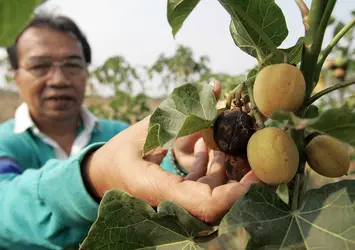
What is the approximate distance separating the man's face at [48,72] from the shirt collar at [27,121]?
2.9 inches

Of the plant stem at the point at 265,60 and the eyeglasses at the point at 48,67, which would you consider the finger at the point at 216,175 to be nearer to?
the plant stem at the point at 265,60

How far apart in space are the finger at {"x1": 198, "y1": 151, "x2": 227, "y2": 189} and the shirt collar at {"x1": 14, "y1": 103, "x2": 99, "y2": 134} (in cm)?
163

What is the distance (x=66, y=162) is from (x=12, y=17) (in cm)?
77

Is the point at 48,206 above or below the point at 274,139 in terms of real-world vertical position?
below

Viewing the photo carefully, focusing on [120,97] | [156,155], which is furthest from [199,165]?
[120,97]

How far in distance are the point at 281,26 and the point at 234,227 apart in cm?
39

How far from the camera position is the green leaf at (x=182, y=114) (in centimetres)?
65

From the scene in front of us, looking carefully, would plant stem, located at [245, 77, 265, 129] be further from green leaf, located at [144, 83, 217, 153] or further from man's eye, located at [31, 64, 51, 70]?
man's eye, located at [31, 64, 51, 70]

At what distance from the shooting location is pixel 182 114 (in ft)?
2.30

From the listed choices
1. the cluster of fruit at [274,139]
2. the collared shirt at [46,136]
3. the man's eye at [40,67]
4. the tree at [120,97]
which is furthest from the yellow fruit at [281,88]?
the tree at [120,97]

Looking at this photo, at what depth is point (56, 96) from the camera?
7.67ft

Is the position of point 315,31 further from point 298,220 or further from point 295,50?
point 298,220

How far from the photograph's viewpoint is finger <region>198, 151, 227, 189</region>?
2.63ft

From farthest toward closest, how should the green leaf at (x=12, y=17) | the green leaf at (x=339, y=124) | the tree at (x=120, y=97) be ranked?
the tree at (x=120, y=97)
the green leaf at (x=339, y=124)
the green leaf at (x=12, y=17)
